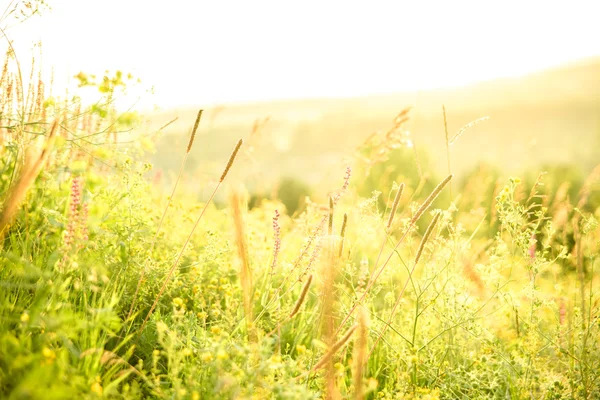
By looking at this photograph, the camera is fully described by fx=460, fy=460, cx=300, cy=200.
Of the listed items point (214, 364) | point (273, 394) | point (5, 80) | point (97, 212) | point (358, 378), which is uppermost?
point (5, 80)

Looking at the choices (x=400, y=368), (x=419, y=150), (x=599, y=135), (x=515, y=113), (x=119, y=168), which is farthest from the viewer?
(x=515, y=113)

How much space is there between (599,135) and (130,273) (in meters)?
9.16

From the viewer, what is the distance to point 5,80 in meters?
2.79

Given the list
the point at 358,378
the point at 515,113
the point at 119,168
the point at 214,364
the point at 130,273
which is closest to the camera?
the point at 358,378

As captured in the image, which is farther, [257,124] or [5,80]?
[257,124]

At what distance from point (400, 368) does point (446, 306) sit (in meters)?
0.47

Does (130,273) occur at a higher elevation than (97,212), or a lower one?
lower

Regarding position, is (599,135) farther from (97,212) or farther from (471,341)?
(97,212)

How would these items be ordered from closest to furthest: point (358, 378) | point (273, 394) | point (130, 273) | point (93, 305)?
point (358, 378) → point (273, 394) → point (93, 305) → point (130, 273)

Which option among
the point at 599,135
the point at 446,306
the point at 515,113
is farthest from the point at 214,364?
the point at 515,113

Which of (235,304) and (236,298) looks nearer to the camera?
(235,304)

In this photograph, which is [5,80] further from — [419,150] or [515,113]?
[515,113]

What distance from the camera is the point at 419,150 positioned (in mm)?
7102

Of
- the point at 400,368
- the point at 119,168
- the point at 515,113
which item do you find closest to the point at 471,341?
the point at 400,368
